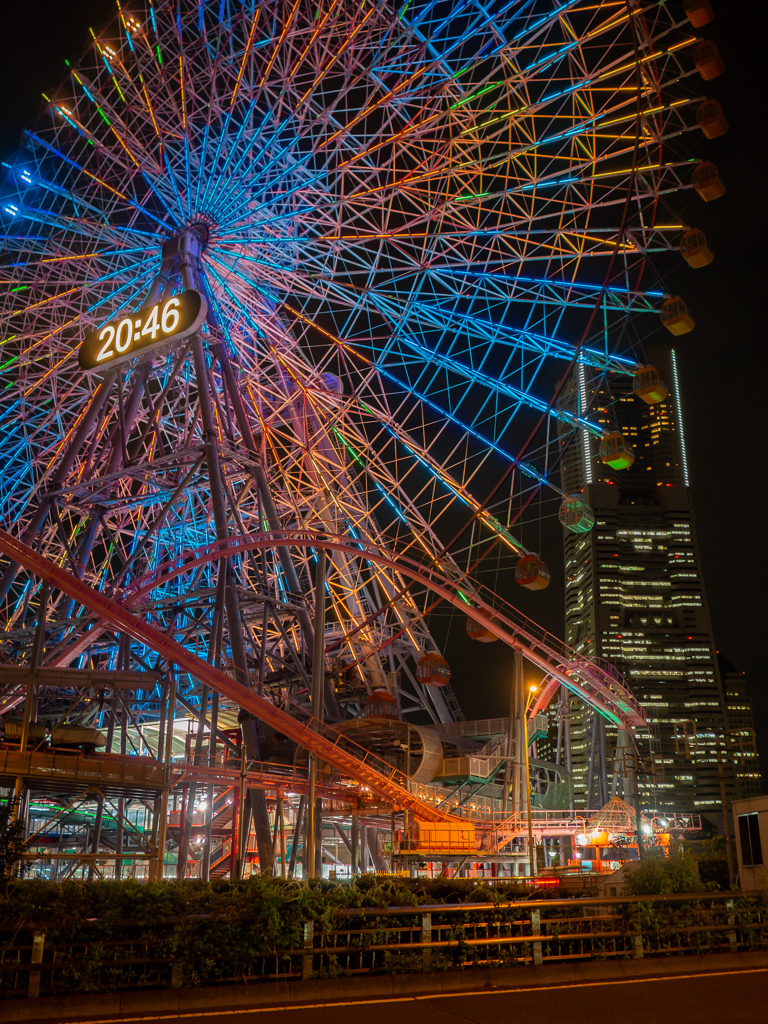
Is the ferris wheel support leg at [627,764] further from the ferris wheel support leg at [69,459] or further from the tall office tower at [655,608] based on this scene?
the tall office tower at [655,608]

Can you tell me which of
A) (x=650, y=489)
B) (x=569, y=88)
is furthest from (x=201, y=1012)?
(x=650, y=489)

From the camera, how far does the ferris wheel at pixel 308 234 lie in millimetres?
26844

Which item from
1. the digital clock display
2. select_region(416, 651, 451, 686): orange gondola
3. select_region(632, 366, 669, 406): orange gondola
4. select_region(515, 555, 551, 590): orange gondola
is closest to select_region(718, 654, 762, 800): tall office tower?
select_region(416, 651, 451, 686): orange gondola

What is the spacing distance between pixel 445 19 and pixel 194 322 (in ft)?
38.7

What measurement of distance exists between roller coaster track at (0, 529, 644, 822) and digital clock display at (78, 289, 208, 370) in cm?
629

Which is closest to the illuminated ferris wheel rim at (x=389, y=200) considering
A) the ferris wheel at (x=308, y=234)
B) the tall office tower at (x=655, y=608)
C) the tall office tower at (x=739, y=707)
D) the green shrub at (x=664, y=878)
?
the ferris wheel at (x=308, y=234)

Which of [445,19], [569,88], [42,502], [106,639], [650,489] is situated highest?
[650,489]

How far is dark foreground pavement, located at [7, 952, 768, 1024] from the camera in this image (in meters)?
9.18

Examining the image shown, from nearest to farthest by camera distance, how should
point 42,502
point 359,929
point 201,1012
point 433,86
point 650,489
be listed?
point 201,1012 → point 359,929 → point 433,86 → point 42,502 → point 650,489

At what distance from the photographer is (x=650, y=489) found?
154m

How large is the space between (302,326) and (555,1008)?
103ft

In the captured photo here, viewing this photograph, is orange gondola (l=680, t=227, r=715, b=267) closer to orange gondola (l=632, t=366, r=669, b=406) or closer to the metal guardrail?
orange gondola (l=632, t=366, r=669, b=406)

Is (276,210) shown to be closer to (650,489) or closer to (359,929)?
(359,929)

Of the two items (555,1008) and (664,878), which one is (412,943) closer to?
(555,1008)
